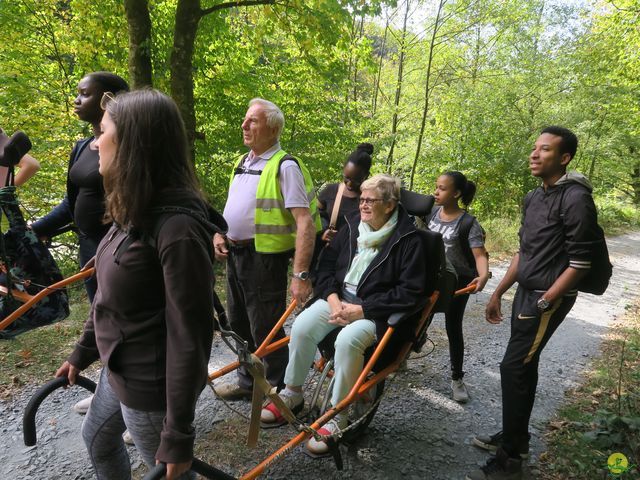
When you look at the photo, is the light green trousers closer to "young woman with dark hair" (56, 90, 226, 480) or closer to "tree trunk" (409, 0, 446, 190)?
"young woman with dark hair" (56, 90, 226, 480)

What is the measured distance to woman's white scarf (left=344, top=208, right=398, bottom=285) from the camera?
3066mm

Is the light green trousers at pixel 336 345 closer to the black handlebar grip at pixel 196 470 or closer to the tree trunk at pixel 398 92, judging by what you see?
the black handlebar grip at pixel 196 470

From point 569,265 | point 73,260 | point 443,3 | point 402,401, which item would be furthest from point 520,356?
point 443,3

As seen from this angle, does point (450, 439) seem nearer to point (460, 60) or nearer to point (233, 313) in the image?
point (233, 313)

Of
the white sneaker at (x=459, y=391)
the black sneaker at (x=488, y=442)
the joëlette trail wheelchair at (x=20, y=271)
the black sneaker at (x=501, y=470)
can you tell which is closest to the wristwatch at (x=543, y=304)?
the black sneaker at (x=501, y=470)

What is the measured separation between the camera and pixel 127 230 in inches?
53.8

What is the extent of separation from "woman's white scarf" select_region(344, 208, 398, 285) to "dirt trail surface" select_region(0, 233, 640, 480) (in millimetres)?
1222

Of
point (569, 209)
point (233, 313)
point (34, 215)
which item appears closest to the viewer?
point (569, 209)

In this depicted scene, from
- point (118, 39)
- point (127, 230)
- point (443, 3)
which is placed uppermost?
point (443, 3)

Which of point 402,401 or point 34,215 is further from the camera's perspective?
point 34,215

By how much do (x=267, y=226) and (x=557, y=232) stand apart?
196 cm

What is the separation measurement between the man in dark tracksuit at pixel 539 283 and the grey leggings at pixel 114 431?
2060 mm

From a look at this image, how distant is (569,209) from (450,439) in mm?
1902

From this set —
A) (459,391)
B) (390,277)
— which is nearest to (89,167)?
(390,277)
